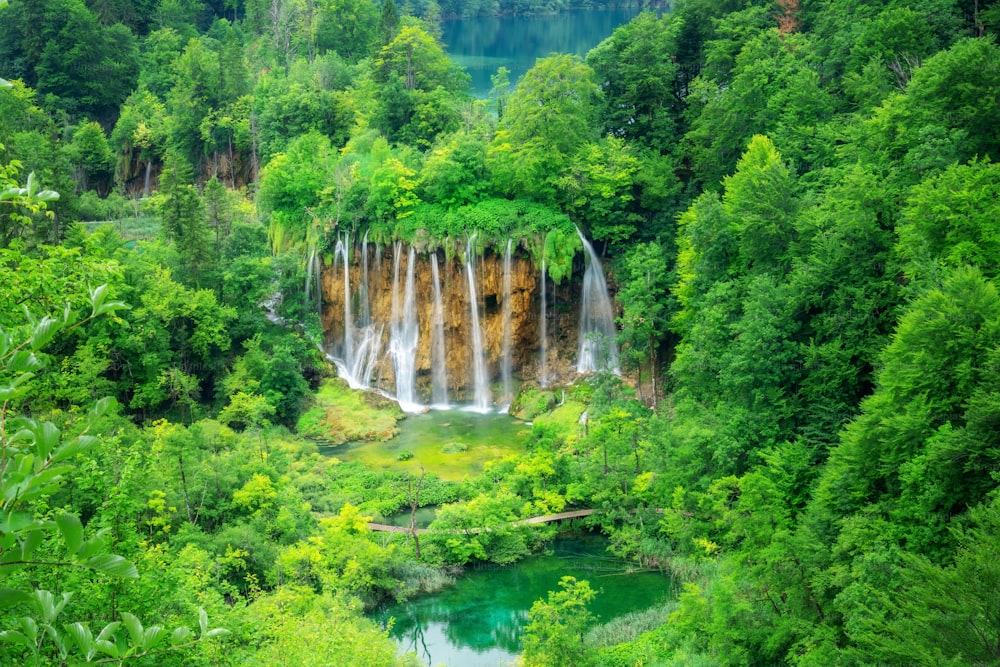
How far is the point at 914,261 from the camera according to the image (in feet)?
58.7

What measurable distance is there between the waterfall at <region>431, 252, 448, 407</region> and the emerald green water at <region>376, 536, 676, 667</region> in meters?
11.0

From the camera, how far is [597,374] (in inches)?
1143

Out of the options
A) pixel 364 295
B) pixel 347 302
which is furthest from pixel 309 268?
pixel 364 295

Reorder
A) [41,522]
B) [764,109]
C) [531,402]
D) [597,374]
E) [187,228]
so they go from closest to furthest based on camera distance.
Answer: [41,522], [597,374], [764,109], [187,228], [531,402]

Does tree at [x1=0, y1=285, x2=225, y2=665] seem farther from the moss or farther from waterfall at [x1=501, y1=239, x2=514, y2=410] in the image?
waterfall at [x1=501, y1=239, x2=514, y2=410]

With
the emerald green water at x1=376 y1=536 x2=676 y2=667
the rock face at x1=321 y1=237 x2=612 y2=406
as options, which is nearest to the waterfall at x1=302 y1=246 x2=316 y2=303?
the rock face at x1=321 y1=237 x2=612 y2=406

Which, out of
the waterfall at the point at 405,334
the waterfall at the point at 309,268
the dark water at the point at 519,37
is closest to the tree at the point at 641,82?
the waterfall at the point at 405,334

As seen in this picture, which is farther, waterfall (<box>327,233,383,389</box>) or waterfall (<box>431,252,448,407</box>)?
waterfall (<box>327,233,383,389</box>)

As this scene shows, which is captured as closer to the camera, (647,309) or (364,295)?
(647,309)

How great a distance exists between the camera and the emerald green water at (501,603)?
62.4ft

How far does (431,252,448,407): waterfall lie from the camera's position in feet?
108

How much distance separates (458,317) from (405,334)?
211 cm

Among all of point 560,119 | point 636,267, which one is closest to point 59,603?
point 636,267

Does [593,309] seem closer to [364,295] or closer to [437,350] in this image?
[437,350]
